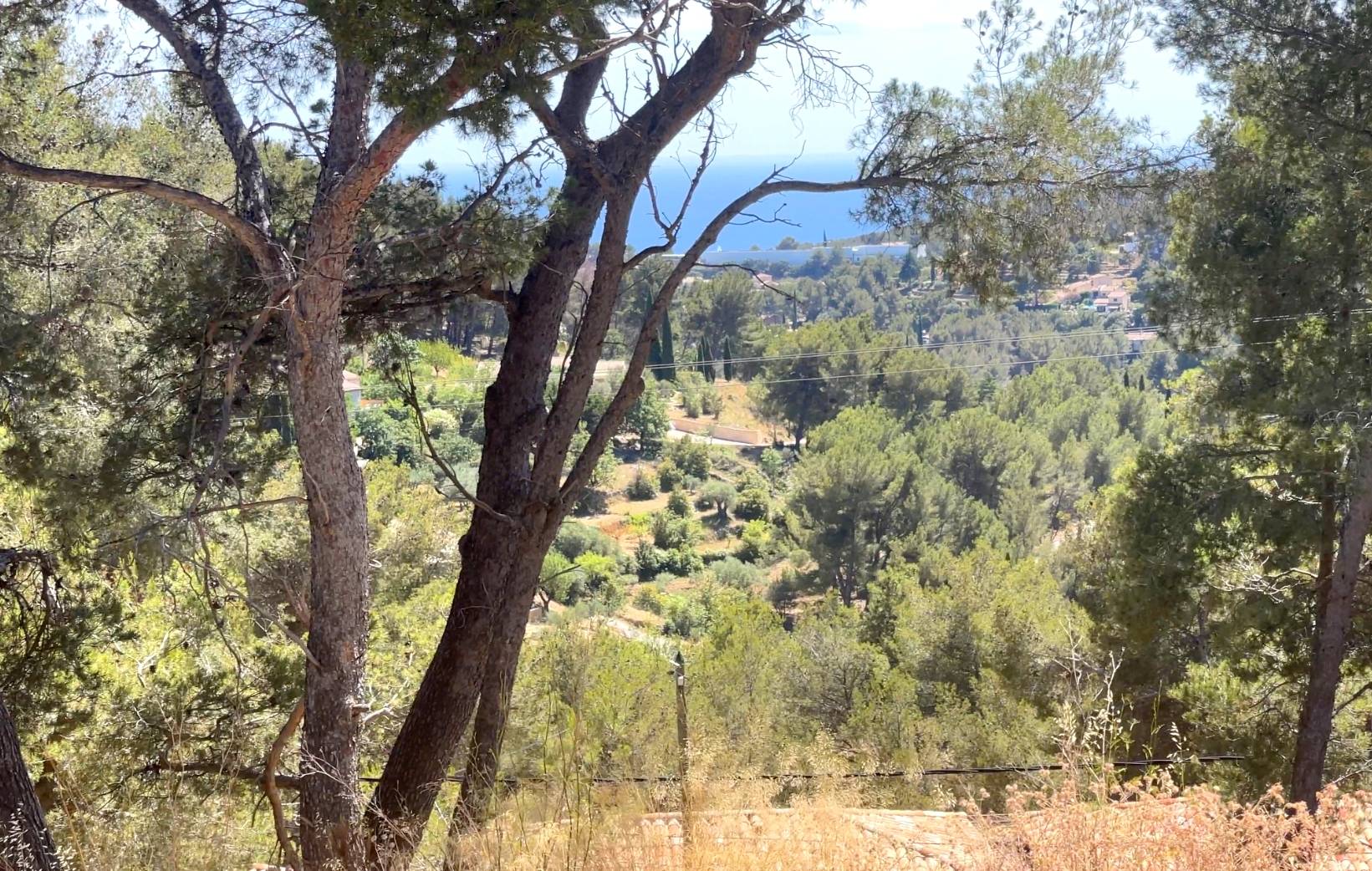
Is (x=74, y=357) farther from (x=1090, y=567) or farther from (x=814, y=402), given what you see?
(x=814, y=402)

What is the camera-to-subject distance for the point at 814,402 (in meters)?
33.3

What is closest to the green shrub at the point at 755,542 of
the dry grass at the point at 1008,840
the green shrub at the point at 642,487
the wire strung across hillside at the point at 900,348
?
the green shrub at the point at 642,487

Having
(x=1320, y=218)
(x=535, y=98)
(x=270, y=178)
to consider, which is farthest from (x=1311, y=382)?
(x=270, y=178)

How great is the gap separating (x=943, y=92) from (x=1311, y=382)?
9.26ft

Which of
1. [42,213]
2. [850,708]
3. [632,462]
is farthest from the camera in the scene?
[632,462]

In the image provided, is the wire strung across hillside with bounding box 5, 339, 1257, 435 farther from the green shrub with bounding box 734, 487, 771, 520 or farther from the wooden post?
the green shrub with bounding box 734, 487, 771, 520

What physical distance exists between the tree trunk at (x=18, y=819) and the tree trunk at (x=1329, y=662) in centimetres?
612

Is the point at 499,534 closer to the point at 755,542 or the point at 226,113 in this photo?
the point at 226,113

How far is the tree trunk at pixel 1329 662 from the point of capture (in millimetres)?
5605

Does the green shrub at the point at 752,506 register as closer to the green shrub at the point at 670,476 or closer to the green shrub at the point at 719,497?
the green shrub at the point at 719,497

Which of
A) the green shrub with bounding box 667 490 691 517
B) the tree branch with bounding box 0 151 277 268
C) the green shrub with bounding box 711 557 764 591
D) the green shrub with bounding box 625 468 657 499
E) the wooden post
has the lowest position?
the green shrub with bounding box 711 557 764 591

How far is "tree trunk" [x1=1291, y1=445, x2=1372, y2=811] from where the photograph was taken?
561 centimetres

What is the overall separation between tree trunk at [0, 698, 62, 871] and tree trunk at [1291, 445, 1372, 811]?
6.12 m

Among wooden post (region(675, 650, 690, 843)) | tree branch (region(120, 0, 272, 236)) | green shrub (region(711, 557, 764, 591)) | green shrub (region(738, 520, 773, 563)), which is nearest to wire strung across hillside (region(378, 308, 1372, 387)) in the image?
wooden post (region(675, 650, 690, 843))
